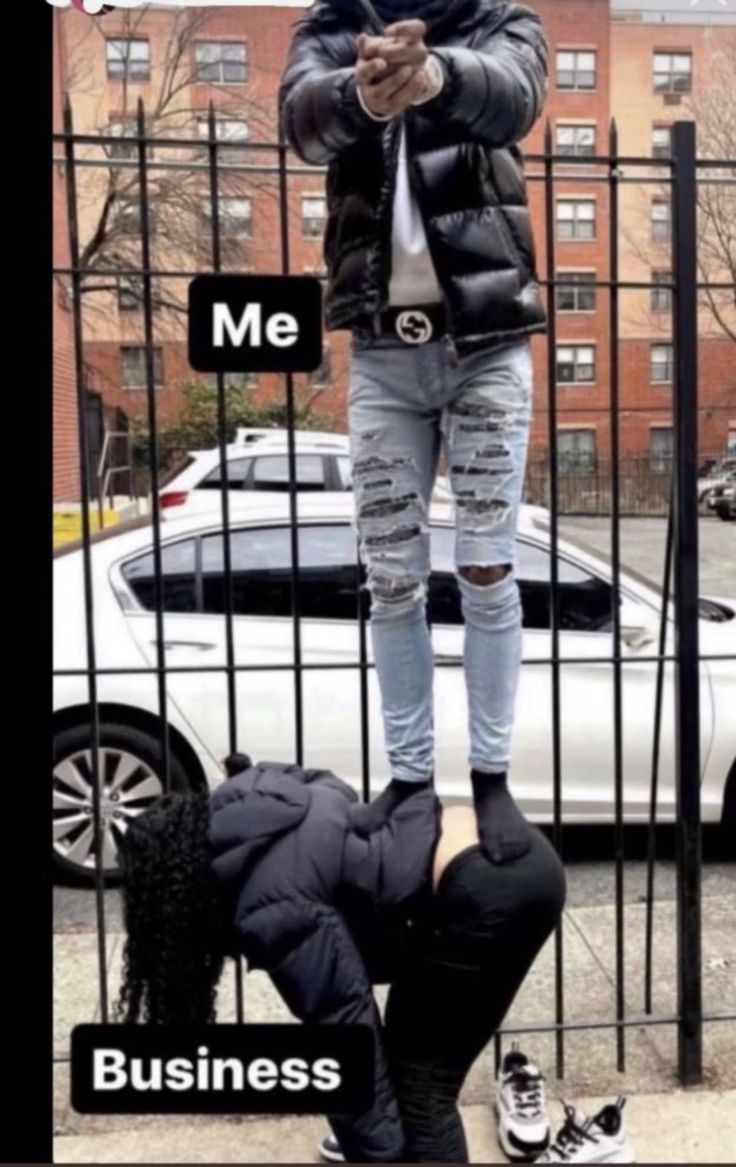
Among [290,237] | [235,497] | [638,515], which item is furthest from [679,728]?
[290,237]

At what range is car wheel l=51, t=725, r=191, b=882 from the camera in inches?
95.3

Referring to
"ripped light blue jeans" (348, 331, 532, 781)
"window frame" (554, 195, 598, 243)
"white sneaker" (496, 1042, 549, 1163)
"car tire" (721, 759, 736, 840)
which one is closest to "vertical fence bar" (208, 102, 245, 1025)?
"ripped light blue jeans" (348, 331, 532, 781)

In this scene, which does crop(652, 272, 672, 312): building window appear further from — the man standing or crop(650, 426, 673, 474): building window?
the man standing

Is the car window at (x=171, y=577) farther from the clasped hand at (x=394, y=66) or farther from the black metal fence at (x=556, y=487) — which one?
the clasped hand at (x=394, y=66)

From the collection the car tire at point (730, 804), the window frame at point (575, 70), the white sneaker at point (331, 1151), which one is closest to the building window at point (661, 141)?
the window frame at point (575, 70)

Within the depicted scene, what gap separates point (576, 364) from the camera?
2.47 metres

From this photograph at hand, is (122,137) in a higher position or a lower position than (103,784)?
higher

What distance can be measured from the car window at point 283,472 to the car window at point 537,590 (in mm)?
464

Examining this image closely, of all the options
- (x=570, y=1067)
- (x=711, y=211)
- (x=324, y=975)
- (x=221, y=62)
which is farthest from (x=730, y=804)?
(x=221, y=62)

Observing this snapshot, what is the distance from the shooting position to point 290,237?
2096mm

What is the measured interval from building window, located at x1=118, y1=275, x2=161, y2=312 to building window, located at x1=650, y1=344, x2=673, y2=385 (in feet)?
3.24

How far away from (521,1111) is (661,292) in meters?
1.60

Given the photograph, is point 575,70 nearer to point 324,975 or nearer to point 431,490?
point 431,490

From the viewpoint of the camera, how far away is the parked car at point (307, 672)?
2.41 metres
